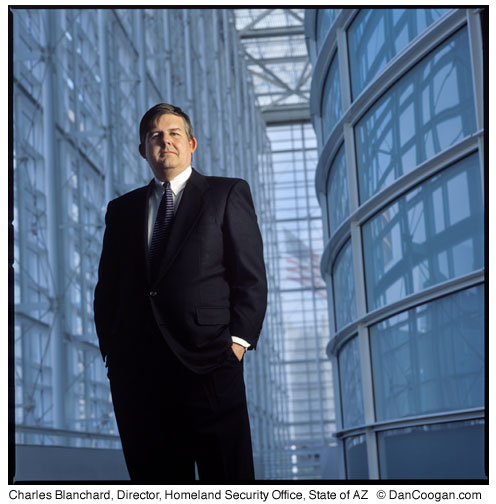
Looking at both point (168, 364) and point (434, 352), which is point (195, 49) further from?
point (168, 364)

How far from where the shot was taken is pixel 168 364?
10.7 ft

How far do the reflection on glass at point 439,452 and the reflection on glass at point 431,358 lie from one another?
0.56ft

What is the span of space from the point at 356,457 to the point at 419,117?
3.95 metres

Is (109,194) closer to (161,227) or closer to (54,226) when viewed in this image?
(54,226)

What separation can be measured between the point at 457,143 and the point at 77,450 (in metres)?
4.05

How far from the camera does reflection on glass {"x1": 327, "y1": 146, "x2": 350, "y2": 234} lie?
32.1ft

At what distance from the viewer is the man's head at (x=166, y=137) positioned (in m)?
3.42

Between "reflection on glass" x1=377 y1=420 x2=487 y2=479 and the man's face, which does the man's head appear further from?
"reflection on glass" x1=377 y1=420 x2=487 y2=479

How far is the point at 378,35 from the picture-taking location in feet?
27.9

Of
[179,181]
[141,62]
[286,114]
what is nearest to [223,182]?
[179,181]

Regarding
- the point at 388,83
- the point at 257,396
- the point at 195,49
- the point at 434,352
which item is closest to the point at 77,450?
the point at 434,352

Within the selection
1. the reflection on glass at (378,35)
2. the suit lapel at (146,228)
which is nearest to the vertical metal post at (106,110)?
the reflection on glass at (378,35)

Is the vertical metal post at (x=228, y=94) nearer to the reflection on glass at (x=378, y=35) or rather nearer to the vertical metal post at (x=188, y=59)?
the vertical metal post at (x=188, y=59)

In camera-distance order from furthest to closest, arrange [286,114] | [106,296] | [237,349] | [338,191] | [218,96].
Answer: [286,114] → [218,96] → [338,191] → [106,296] → [237,349]
